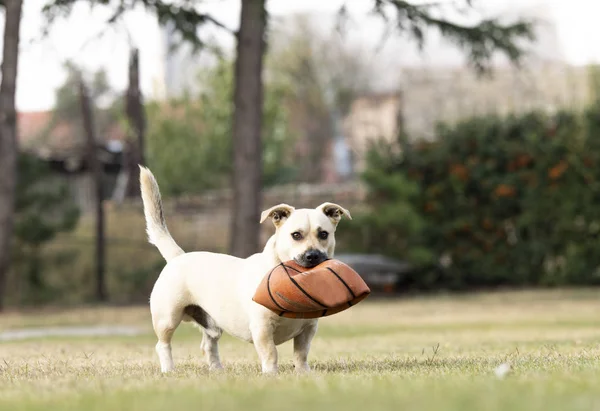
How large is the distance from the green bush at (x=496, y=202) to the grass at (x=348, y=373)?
774 centimetres

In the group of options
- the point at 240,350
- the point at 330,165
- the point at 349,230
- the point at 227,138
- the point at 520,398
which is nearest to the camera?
the point at 520,398

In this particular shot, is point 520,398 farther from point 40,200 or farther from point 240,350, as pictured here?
point 40,200

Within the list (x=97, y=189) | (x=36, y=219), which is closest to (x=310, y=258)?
(x=36, y=219)

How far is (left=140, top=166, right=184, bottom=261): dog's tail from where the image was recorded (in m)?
7.93

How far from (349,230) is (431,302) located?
130 inches

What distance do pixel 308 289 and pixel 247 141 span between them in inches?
531

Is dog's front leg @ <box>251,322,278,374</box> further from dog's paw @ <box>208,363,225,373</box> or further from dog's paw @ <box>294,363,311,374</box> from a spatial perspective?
dog's paw @ <box>208,363,225,373</box>

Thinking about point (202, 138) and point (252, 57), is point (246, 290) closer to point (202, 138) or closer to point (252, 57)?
point (252, 57)

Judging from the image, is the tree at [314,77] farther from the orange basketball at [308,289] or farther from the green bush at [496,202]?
the orange basketball at [308,289]

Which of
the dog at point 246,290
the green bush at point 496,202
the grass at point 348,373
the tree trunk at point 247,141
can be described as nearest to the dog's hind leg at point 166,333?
the dog at point 246,290

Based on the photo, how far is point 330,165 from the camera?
59938mm

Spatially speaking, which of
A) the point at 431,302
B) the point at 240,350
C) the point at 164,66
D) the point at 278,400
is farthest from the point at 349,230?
the point at 164,66

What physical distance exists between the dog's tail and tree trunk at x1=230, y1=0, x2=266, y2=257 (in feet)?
37.7

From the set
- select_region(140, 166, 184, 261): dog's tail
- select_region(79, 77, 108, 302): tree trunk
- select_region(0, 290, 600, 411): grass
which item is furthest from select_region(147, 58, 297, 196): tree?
select_region(140, 166, 184, 261): dog's tail
